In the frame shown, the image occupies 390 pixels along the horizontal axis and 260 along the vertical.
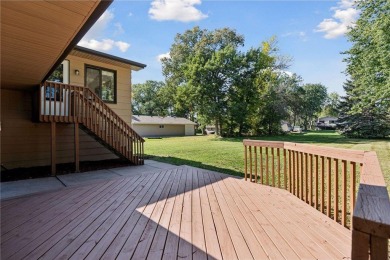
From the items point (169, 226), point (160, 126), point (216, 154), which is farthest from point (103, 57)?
point (160, 126)

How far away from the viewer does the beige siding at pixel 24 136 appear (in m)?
6.47

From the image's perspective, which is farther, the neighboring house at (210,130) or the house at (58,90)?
the neighboring house at (210,130)

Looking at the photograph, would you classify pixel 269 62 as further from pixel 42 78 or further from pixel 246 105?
pixel 42 78

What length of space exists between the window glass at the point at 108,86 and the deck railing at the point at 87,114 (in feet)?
4.70

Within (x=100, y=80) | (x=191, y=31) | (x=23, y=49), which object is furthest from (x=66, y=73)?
(x=191, y=31)

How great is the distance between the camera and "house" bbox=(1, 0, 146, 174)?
2.70 m

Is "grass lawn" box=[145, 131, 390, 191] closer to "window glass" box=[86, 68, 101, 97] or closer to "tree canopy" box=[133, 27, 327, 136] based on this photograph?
"window glass" box=[86, 68, 101, 97]

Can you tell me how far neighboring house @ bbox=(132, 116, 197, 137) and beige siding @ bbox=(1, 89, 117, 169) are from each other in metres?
22.4

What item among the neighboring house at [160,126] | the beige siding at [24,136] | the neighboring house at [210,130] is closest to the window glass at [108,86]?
the beige siding at [24,136]

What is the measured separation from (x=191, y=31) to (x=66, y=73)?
22063mm

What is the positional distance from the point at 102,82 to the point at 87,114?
257cm

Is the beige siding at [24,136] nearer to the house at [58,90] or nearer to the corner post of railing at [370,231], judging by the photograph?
the house at [58,90]

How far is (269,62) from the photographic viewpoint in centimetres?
2531

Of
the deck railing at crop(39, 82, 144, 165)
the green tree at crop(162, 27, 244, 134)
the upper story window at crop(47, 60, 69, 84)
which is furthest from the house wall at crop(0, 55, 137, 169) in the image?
the green tree at crop(162, 27, 244, 134)
